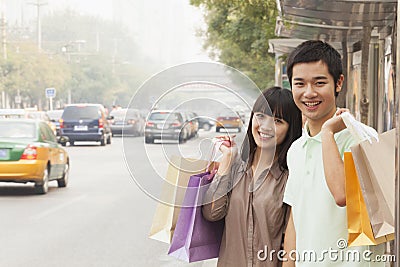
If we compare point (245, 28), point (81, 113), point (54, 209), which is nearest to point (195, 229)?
point (54, 209)

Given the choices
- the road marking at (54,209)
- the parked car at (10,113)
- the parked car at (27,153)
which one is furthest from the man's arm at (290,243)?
the parked car at (27,153)

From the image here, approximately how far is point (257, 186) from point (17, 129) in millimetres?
13764

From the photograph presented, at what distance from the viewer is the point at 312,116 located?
3.33 m

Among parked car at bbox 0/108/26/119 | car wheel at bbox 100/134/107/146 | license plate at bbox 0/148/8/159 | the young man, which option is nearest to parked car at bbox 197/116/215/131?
the young man

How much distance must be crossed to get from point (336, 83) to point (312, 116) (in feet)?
0.55

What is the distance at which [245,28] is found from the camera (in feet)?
82.4

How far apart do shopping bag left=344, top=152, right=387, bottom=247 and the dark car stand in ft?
107

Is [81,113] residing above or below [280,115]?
below

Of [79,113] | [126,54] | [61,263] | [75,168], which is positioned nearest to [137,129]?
[61,263]

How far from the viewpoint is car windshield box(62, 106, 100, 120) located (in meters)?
35.5

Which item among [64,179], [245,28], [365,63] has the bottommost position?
[64,179]

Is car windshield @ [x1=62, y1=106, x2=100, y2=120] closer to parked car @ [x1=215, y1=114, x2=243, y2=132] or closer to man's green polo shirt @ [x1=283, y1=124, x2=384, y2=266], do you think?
parked car @ [x1=215, y1=114, x2=243, y2=132]

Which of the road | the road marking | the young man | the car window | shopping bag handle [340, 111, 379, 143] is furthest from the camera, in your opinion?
the car window

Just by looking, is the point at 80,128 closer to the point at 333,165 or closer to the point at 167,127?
the point at 167,127
